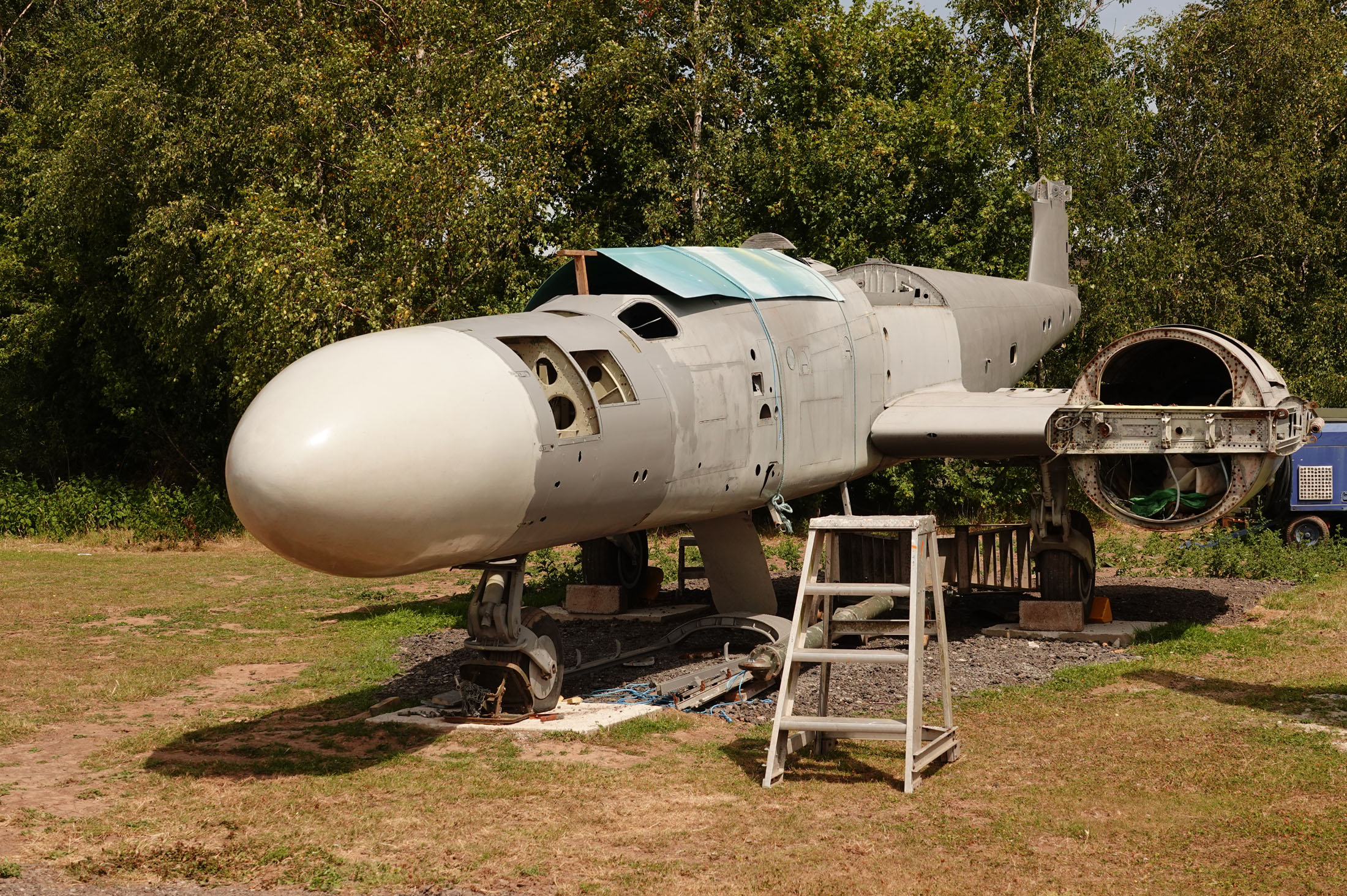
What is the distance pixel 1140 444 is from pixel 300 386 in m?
7.52

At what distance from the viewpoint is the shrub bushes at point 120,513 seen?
27359 mm

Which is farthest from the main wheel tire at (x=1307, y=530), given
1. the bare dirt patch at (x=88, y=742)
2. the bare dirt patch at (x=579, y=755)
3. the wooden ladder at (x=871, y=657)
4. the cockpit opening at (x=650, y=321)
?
the bare dirt patch at (x=88, y=742)

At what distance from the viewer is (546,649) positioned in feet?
32.6

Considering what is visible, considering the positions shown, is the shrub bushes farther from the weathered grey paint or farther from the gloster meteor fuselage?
the gloster meteor fuselage

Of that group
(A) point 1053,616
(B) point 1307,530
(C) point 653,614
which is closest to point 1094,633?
(A) point 1053,616

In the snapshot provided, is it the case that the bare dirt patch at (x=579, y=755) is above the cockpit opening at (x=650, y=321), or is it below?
below

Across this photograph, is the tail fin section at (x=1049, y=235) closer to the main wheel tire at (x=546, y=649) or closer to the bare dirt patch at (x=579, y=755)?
the main wheel tire at (x=546, y=649)

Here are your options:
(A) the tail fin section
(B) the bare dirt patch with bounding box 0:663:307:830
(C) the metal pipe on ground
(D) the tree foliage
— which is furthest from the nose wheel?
(A) the tail fin section

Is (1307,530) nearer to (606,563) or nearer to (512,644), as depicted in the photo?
(606,563)

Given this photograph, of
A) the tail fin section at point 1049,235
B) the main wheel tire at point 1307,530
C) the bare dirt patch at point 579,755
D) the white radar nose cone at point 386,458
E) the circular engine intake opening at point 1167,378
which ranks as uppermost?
the tail fin section at point 1049,235

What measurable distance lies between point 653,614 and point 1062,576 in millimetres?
4793

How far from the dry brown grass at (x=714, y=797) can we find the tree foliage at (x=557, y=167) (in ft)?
38.6

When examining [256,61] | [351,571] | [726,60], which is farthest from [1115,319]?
[351,571]

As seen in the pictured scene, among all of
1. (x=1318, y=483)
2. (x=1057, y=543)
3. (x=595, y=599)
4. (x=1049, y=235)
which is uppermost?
(x=1049, y=235)
